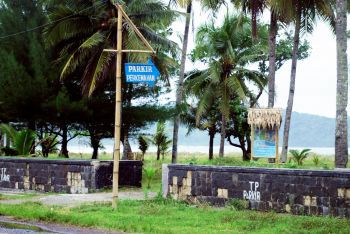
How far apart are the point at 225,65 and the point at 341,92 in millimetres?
19493

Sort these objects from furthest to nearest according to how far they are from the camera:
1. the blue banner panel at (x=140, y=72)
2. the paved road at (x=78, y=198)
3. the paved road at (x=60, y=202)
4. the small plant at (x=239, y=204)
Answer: the paved road at (x=78, y=198), the small plant at (x=239, y=204), the blue banner panel at (x=140, y=72), the paved road at (x=60, y=202)

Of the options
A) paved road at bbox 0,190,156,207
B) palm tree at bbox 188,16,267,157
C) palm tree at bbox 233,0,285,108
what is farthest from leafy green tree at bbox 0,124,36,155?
palm tree at bbox 188,16,267,157

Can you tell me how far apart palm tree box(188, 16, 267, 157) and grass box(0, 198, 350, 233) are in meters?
21.4

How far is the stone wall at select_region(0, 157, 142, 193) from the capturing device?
1875 cm

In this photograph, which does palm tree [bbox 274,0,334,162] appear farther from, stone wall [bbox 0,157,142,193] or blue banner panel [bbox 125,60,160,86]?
blue banner panel [bbox 125,60,160,86]

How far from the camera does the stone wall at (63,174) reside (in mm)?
18750

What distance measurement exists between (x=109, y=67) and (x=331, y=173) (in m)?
16.3

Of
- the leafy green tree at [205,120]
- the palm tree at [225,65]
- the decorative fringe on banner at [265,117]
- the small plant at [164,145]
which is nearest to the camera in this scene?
the decorative fringe on banner at [265,117]

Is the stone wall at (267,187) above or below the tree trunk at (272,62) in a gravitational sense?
below

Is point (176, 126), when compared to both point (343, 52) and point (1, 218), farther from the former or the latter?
point (1, 218)

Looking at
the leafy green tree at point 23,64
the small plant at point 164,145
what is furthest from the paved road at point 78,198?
the small plant at point 164,145

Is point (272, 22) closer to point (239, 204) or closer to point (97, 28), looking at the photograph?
point (97, 28)

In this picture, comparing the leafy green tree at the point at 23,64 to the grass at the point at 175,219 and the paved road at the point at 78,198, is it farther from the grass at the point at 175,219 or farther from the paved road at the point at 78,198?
the grass at the point at 175,219

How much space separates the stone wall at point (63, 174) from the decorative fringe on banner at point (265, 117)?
4963 millimetres
